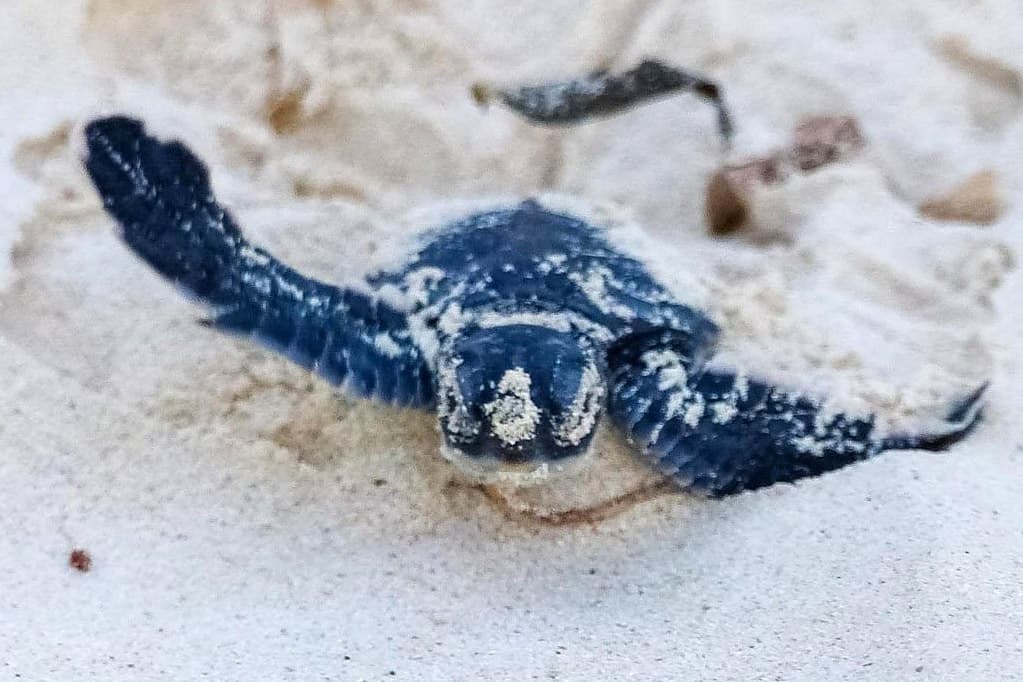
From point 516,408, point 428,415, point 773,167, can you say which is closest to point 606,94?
point 773,167

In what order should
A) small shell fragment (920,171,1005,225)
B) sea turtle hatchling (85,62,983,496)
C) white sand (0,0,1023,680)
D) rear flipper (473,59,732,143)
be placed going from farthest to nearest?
rear flipper (473,59,732,143)
small shell fragment (920,171,1005,225)
sea turtle hatchling (85,62,983,496)
white sand (0,0,1023,680)

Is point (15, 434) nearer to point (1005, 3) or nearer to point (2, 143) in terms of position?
point (2, 143)

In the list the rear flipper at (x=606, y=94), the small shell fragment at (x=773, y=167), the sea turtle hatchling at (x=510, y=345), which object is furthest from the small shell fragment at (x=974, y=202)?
the sea turtle hatchling at (x=510, y=345)

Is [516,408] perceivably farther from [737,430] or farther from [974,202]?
[974,202]

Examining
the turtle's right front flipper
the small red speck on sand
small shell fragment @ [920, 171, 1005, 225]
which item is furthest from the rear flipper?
the small red speck on sand

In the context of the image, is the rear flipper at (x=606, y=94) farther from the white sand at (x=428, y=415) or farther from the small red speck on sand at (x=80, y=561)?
the small red speck on sand at (x=80, y=561)

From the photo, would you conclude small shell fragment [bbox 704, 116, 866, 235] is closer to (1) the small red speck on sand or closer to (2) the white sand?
(2) the white sand

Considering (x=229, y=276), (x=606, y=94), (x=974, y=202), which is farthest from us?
(x=606, y=94)
